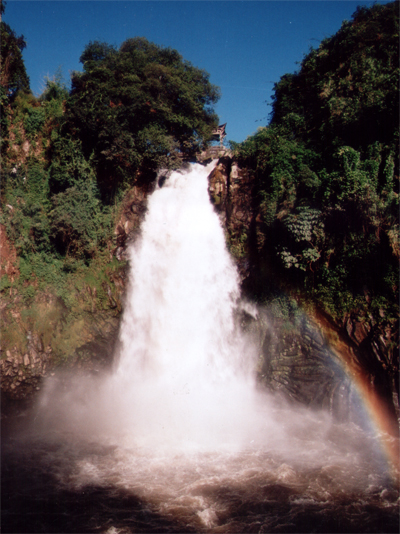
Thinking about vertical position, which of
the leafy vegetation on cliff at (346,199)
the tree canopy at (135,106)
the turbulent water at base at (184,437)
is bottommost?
the turbulent water at base at (184,437)

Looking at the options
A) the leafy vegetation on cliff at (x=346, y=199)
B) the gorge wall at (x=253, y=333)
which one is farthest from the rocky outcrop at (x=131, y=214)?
the leafy vegetation on cliff at (x=346, y=199)

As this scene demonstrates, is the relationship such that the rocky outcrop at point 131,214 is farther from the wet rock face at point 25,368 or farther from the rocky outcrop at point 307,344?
the wet rock face at point 25,368

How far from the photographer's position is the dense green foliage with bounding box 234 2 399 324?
1171 cm

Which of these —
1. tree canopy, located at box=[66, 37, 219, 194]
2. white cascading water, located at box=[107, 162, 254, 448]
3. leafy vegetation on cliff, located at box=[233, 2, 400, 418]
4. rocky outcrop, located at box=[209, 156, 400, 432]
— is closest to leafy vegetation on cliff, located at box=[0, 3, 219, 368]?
tree canopy, located at box=[66, 37, 219, 194]

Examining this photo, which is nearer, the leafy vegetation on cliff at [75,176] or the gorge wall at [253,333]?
the gorge wall at [253,333]

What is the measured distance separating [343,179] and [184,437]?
10606mm

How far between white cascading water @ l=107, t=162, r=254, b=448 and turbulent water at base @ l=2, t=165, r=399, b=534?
46 millimetres

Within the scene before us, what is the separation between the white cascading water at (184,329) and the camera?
14.0m

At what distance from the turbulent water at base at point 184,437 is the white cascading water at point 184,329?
5 centimetres

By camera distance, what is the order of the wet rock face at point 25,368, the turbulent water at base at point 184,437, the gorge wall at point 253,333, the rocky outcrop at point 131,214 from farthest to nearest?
the rocky outcrop at point 131,214
the wet rock face at point 25,368
the gorge wall at point 253,333
the turbulent water at base at point 184,437

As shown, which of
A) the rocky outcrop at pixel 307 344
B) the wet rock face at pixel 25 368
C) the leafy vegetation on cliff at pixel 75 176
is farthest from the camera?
the leafy vegetation on cliff at pixel 75 176

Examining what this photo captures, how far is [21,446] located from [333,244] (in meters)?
13.0

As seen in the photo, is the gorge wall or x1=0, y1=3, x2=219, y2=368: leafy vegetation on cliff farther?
x1=0, y1=3, x2=219, y2=368: leafy vegetation on cliff

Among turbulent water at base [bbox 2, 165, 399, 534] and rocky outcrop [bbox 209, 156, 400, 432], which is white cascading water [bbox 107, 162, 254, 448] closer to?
turbulent water at base [bbox 2, 165, 399, 534]
